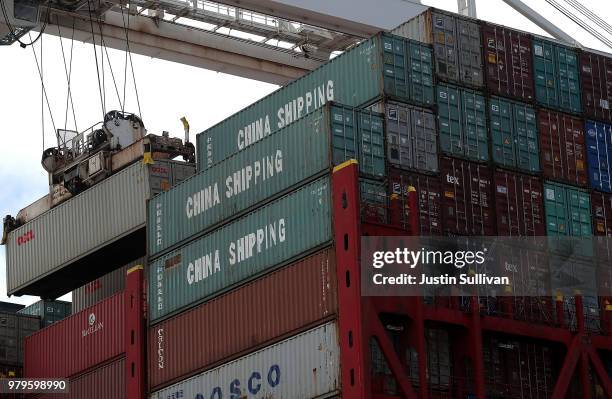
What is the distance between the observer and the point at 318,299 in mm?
43094

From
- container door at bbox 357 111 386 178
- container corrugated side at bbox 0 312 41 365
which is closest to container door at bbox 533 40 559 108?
container door at bbox 357 111 386 178

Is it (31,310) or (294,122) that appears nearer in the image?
(294,122)

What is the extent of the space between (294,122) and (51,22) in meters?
13.4

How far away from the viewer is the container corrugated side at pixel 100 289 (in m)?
57.5

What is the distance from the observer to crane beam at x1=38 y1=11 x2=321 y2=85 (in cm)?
5747

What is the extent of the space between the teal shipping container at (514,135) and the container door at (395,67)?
10.3 feet

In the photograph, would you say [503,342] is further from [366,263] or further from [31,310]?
[31,310]

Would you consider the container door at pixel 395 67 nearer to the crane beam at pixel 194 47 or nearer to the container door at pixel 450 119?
the container door at pixel 450 119

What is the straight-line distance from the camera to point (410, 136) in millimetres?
46344

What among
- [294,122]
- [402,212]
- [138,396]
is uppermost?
[294,122]

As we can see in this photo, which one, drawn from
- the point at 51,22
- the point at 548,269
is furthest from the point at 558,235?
the point at 51,22

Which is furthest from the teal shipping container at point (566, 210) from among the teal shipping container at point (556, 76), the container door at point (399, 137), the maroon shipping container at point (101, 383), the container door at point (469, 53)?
the maroon shipping container at point (101, 383)

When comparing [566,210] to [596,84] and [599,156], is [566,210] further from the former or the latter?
[596,84]

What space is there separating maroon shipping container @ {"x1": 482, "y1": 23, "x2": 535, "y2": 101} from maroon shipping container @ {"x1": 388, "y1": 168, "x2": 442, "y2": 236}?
456cm
